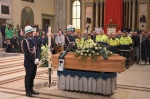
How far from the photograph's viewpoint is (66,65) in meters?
5.96

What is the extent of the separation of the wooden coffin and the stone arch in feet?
37.6

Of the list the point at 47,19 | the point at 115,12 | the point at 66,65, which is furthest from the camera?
the point at 47,19

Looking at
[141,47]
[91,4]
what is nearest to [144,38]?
[141,47]

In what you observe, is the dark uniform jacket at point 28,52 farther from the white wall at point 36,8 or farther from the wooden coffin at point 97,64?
the white wall at point 36,8

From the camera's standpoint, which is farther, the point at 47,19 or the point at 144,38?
the point at 47,19

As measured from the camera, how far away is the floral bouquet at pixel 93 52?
218 inches

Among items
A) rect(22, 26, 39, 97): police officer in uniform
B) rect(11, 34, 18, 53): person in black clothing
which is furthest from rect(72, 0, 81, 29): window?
rect(22, 26, 39, 97): police officer in uniform

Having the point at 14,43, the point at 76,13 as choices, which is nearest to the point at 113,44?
the point at 14,43

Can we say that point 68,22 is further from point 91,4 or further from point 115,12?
point 115,12

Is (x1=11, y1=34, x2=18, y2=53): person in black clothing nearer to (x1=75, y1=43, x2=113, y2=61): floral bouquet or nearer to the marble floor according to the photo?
the marble floor

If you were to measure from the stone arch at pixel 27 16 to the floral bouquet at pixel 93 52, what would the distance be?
1191cm

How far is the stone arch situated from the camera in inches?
665

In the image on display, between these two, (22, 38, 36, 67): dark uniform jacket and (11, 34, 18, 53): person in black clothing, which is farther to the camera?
(11, 34, 18, 53): person in black clothing

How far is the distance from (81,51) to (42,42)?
5.51 metres
